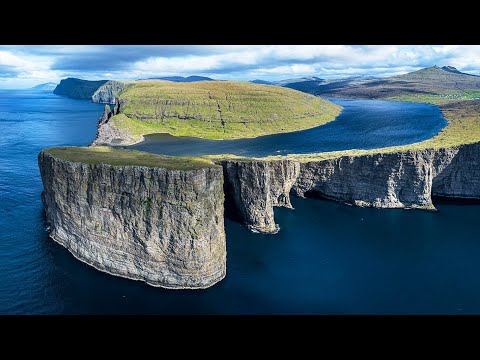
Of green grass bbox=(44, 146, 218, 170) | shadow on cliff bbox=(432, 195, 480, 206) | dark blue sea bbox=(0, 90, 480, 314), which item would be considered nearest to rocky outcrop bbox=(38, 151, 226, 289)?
green grass bbox=(44, 146, 218, 170)

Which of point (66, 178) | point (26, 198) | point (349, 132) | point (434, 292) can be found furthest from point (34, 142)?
point (434, 292)

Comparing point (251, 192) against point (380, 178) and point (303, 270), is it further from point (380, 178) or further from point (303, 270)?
point (380, 178)

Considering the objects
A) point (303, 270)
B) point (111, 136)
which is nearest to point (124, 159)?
point (303, 270)

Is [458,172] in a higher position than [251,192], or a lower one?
higher

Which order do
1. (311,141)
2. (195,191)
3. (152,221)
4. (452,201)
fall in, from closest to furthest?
(195,191), (152,221), (452,201), (311,141)

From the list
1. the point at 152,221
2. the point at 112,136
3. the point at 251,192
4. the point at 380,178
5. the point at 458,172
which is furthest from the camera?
the point at 112,136

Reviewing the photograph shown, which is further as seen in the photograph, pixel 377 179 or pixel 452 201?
pixel 452 201

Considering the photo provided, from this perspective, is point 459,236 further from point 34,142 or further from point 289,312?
point 34,142
